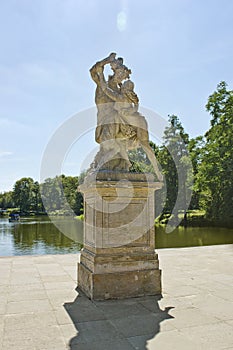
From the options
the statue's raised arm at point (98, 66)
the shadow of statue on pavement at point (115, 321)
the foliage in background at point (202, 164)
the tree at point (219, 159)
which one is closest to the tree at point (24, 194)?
the foliage in background at point (202, 164)

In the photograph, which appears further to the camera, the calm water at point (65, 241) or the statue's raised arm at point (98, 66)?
the calm water at point (65, 241)

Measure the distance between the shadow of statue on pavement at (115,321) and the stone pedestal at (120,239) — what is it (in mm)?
193

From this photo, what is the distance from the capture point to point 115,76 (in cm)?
514

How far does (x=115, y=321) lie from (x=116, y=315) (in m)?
0.20

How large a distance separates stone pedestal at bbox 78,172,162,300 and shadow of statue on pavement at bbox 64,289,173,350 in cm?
19

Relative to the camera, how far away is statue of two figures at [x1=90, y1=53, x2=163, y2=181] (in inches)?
193

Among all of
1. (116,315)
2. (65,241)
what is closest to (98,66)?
(116,315)

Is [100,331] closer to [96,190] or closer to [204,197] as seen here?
[96,190]

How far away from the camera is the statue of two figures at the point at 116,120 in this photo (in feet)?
16.1

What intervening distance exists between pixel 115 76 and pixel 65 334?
3.76 metres

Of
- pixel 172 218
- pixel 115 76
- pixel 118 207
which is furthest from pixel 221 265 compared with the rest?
pixel 172 218

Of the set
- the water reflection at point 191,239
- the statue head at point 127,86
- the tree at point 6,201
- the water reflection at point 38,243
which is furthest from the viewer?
the tree at point 6,201

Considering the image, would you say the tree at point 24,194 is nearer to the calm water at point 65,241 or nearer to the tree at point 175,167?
the tree at point 175,167

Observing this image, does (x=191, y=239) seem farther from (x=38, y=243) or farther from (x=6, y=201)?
(x=6, y=201)
